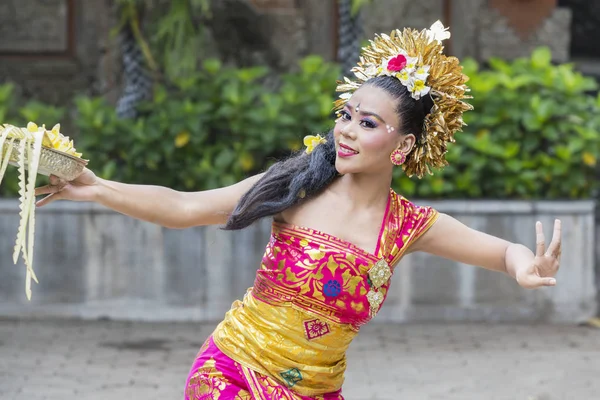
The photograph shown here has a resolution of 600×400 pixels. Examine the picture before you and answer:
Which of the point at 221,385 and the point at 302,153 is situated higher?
the point at 302,153

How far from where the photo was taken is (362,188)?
3.41 m

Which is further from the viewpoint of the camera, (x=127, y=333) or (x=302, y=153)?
(x=127, y=333)

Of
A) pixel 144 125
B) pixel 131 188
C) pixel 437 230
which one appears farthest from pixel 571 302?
pixel 131 188

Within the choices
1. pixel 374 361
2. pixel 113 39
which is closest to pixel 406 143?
pixel 374 361

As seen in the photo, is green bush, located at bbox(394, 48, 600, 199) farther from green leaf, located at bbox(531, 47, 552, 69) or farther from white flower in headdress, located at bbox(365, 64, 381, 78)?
white flower in headdress, located at bbox(365, 64, 381, 78)

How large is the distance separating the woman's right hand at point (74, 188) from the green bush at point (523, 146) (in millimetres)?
4809

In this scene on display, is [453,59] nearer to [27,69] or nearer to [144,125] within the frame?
[144,125]

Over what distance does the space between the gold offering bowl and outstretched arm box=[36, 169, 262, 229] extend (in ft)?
0.17

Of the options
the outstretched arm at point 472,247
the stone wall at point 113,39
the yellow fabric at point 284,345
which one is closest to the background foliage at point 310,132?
the stone wall at point 113,39

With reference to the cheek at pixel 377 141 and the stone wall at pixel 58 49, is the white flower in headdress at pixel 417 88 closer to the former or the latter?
the cheek at pixel 377 141

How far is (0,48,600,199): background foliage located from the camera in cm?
780

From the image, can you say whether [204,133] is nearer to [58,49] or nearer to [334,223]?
[58,49]

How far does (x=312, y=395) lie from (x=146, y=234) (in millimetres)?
4530

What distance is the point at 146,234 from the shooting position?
7.71 m
